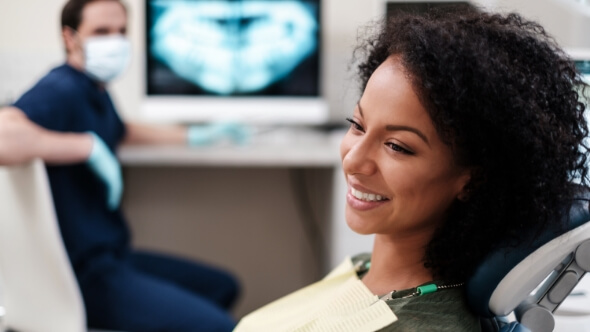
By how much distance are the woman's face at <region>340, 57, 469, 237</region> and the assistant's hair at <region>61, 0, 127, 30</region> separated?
3.64 feet

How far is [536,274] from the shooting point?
0.84 metres

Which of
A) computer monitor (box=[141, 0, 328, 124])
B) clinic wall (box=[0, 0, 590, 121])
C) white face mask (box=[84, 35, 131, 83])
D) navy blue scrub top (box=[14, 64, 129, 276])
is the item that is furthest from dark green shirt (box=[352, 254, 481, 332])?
clinic wall (box=[0, 0, 590, 121])

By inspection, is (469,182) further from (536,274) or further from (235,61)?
(235,61)

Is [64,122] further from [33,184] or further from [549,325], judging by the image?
[549,325]

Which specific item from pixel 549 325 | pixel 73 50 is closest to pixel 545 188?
pixel 549 325

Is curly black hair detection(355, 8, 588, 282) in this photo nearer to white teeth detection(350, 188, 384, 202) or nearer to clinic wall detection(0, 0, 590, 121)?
white teeth detection(350, 188, 384, 202)

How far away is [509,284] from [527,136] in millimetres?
194

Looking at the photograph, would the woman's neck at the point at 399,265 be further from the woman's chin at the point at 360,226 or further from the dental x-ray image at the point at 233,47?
the dental x-ray image at the point at 233,47

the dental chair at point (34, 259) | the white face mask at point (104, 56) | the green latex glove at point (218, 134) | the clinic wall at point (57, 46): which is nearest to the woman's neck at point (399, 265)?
the dental chair at point (34, 259)

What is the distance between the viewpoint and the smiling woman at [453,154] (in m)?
0.80

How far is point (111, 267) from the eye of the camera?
1.66 m

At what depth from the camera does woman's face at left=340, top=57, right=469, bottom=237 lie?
84 centimetres

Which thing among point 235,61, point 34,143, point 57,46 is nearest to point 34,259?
point 34,143

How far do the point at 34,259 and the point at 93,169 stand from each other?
351mm
